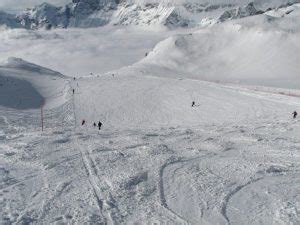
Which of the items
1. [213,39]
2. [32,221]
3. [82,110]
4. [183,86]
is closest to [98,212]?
[32,221]

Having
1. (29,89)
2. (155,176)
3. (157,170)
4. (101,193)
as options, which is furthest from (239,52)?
(101,193)

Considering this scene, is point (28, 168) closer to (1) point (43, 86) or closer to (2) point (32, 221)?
(2) point (32, 221)

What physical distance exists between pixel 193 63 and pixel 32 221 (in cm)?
12366

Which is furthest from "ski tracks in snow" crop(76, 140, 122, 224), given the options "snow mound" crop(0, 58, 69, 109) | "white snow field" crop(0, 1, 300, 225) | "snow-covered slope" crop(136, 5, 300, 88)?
"snow-covered slope" crop(136, 5, 300, 88)

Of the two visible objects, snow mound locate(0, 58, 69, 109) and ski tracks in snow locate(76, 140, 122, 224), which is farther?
snow mound locate(0, 58, 69, 109)

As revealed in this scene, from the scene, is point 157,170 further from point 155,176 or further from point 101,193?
point 101,193

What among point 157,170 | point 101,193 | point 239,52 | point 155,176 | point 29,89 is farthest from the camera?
point 239,52

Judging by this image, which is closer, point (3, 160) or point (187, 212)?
point (187, 212)

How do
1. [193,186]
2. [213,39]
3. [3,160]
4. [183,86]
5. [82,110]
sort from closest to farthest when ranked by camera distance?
[193,186]
[3,160]
[82,110]
[183,86]
[213,39]

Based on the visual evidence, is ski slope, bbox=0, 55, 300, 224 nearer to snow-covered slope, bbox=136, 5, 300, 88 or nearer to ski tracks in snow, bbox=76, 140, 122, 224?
ski tracks in snow, bbox=76, 140, 122, 224

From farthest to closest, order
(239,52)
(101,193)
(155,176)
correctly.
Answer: (239,52), (155,176), (101,193)

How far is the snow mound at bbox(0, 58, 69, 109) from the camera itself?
60.1 m

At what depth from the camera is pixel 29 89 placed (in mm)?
69562

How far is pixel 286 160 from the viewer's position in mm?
20141
